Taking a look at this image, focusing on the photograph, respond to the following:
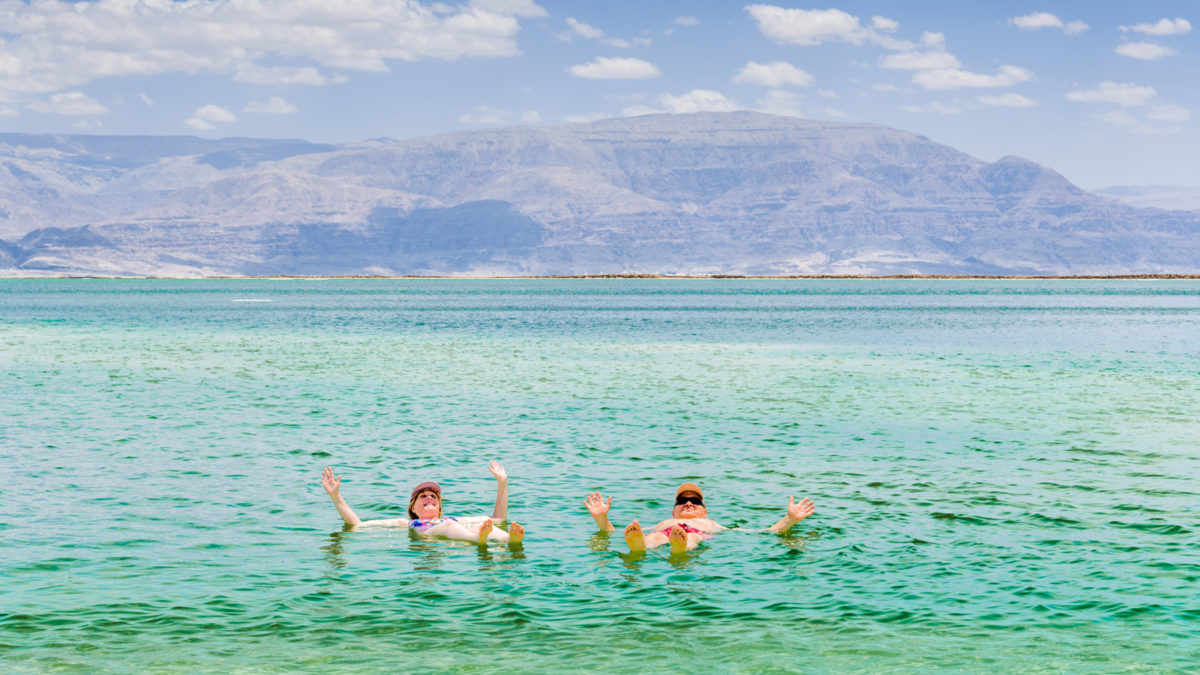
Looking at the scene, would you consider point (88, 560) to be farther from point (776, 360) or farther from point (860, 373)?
point (776, 360)

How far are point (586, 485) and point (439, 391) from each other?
18.0 metres

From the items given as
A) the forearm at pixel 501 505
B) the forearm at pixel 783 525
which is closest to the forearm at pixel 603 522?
the forearm at pixel 501 505

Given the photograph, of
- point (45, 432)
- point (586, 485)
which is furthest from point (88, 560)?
point (45, 432)

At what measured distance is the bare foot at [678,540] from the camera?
1606 cm

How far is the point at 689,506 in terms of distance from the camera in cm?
1725

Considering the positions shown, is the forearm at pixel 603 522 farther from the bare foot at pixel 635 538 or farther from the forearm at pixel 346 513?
the forearm at pixel 346 513

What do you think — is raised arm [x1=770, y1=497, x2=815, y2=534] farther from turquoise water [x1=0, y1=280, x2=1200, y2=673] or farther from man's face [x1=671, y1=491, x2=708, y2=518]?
man's face [x1=671, y1=491, x2=708, y2=518]

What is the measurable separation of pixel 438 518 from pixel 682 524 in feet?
11.8

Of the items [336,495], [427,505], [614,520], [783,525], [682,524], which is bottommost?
[614,520]

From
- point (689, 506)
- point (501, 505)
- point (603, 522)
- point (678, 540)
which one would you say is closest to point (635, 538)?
point (678, 540)

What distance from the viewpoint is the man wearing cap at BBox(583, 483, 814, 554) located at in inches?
Result: 632

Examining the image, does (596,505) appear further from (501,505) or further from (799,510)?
(799,510)

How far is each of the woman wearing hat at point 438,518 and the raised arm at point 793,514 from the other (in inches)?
146

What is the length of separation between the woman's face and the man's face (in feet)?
11.3
